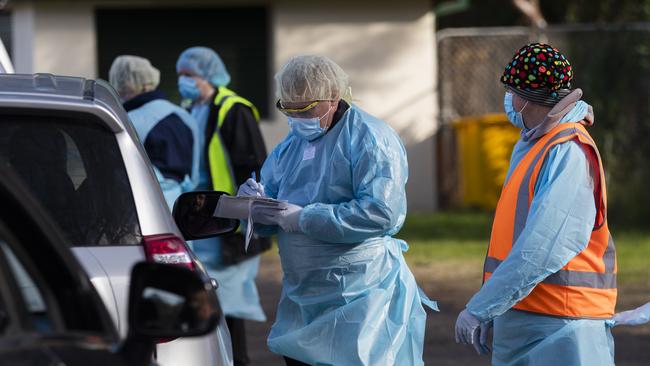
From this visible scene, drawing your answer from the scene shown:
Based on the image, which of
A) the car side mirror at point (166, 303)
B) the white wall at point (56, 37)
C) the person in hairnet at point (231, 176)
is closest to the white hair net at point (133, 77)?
the person in hairnet at point (231, 176)

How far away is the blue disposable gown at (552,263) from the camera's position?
437 centimetres

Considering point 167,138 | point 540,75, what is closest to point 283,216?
point 540,75

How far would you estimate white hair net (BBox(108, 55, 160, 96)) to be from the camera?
321 inches

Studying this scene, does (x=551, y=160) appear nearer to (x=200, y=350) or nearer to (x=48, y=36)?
(x=200, y=350)

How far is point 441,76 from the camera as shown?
18203mm

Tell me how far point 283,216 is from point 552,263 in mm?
1213

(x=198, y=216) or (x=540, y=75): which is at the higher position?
(x=540, y=75)

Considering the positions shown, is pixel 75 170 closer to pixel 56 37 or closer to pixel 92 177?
pixel 92 177

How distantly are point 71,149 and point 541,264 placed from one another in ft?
5.14

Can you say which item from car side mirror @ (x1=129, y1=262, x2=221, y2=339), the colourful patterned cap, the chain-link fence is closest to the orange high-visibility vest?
the colourful patterned cap

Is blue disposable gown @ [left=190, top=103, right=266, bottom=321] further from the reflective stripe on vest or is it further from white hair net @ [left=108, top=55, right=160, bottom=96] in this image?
white hair net @ [left=108, top=55, right=160, bottom=96]

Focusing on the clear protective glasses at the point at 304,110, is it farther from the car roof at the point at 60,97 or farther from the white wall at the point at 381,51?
the white wall at the point at 381,51

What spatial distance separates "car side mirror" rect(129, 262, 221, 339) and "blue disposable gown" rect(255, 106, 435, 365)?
202 centimetres

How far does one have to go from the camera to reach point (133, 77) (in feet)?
26.8
